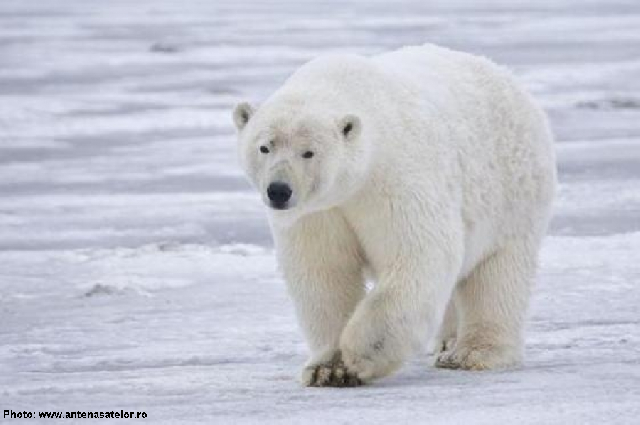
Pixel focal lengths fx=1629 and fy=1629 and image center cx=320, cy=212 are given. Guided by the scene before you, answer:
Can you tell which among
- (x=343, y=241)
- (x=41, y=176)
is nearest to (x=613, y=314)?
(x=343, y=241)

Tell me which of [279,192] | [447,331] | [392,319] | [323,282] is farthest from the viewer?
[447,331]

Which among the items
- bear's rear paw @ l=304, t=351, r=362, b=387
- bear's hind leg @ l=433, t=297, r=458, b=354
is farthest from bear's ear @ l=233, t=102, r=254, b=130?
bear's hind leg @ l=433, t=297, r=458, b=354

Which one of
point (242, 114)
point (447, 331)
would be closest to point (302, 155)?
point (242, 114)

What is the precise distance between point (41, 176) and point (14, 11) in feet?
58.3

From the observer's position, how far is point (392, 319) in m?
4.92

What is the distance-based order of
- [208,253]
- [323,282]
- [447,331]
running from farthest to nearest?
[208,253], [447,331], [323,282]

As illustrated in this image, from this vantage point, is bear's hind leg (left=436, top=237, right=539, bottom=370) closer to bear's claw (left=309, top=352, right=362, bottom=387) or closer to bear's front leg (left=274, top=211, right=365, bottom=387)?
bear's front leg (left=274, top=211, right=365, bottom=387)

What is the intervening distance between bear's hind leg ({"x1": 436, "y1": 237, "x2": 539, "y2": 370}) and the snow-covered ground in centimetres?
12

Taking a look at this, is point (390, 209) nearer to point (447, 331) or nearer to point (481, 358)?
point (481, 358)

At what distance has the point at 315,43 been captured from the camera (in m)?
19.7

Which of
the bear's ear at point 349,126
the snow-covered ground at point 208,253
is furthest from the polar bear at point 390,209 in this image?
the snow-covered ground at point 208,253

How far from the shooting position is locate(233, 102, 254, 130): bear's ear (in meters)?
4.90

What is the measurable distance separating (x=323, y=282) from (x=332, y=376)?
0.33 m

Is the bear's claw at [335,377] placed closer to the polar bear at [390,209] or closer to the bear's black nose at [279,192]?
the polar bear at [390,209]
